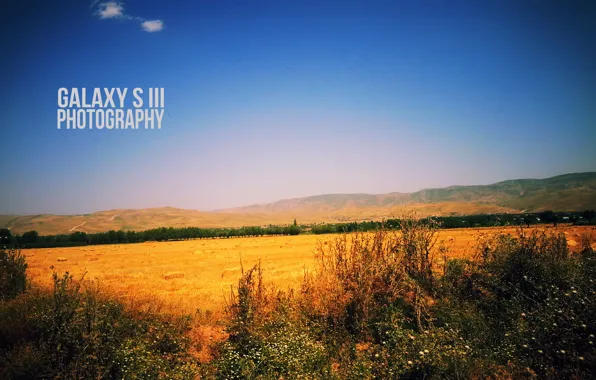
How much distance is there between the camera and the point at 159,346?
8516 mm

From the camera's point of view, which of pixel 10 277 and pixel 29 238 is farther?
pixel 29 238

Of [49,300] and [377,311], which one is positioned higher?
[49,300]

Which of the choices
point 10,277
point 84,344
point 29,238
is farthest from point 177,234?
point 84,344

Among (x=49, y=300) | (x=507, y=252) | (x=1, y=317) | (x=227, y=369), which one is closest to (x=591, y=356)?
(x=507, y=252)

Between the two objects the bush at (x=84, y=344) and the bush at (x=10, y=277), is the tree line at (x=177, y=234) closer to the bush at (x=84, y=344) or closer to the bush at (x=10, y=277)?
the bush at (x=10, y=277)

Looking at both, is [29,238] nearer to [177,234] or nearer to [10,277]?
[177,234]

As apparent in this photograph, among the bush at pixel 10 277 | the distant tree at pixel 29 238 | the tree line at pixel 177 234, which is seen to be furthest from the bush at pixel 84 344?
the distant tree at pixel 29 238

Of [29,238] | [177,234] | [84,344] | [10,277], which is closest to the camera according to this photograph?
[84,344]

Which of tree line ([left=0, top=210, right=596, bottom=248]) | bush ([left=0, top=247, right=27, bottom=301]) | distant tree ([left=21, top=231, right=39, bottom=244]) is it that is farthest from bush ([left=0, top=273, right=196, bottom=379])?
distant tree ([left=21, top=231, right=39, bottom=244])

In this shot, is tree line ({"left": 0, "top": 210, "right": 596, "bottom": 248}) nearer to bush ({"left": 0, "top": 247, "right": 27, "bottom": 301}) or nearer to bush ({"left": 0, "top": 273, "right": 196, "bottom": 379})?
bush ({"left": 0, "top": 247, "right": 27, "bottom": 301})

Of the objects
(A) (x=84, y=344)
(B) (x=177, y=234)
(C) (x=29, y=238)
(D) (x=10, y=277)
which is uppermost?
(D) (x=10, y=277)

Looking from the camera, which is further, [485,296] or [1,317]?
[485,296]

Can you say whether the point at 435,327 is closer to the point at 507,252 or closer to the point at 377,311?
the point at 377,311

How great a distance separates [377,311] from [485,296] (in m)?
3.90
